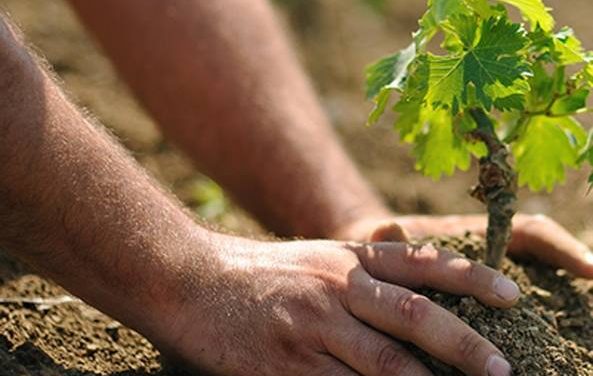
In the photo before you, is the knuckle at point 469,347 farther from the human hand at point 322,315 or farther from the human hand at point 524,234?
the human hand at point 524,234

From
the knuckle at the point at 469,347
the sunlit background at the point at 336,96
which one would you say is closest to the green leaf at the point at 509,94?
the knuckle at the point at 469,347

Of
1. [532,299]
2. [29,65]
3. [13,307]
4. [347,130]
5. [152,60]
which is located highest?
[347,130]

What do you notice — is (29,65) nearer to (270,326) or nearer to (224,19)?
(270,326)

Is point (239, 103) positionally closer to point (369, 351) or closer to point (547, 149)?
point (547, 149)

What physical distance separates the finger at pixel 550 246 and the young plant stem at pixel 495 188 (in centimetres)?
27

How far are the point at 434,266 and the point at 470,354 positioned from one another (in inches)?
8.7

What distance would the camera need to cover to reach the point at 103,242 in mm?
2229

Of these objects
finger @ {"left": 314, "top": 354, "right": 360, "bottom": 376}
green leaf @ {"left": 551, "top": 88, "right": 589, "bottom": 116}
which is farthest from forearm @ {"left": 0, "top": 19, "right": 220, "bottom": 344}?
green leaf @ {"left": 551, "top": 88, "right": 589, "bottom": 116}

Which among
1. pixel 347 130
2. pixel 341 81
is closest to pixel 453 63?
pixel 347 130

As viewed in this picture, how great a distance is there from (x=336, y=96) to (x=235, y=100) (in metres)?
1.67

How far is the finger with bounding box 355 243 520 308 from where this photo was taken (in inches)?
88.6

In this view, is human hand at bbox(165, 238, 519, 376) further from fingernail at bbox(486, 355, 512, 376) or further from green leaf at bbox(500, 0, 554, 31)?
→ green leaf at bbox(500, 0, 554, 31)

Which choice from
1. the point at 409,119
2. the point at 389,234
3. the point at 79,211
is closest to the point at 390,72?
the point at 409,119

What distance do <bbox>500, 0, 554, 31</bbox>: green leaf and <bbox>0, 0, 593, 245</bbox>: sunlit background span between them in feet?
5.26
